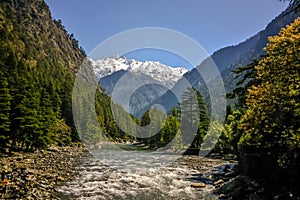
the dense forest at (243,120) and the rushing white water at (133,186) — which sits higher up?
the dense forest at (243,120)

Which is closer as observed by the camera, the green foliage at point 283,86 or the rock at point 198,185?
the green foliage at point 283,86

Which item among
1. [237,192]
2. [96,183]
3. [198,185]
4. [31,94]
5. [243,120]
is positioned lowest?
[96,183]

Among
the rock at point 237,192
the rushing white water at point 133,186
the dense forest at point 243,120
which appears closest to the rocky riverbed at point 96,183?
the rushing white water at point 133,186

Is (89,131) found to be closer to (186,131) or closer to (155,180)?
(186,131)

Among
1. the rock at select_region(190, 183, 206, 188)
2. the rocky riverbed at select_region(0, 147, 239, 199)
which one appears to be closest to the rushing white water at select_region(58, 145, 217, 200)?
the rocky riverbed at select_region(0, 147, 239, 199)

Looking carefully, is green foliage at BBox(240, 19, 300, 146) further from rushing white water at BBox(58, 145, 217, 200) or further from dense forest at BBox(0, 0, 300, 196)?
rushing white water at BBox(58, 145, 217, 200)

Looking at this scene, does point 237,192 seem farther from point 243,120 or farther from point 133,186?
point 133,186

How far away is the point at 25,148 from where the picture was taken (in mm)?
48406

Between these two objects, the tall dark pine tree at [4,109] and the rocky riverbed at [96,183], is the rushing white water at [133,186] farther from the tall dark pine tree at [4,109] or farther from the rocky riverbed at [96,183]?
the tall dark pine tree at [4,109]

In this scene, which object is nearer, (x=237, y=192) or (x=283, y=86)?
(x=283, y=86)

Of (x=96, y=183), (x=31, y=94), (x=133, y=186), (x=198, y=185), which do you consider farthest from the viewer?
(x=31, y=94)

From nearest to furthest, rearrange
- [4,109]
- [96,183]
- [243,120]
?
1. [243,120]
2. [96,183]
3. [4,109]

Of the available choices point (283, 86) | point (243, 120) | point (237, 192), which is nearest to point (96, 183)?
point (237, 192)

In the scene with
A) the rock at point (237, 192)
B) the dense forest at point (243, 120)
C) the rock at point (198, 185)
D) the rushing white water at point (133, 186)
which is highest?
the dense forest at point (243, 120)
